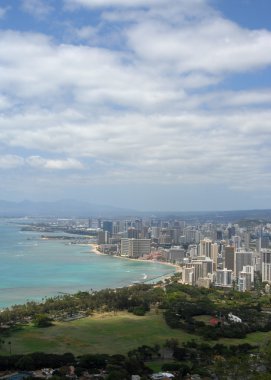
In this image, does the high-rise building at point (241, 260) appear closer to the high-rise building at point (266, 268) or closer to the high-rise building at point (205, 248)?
the high-rise building at point (266, 268)

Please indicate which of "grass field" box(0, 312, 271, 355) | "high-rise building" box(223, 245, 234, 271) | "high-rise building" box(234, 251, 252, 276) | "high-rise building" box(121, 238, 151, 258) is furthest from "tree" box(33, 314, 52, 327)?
"high-rise building" box(121, 238, 151, 258)

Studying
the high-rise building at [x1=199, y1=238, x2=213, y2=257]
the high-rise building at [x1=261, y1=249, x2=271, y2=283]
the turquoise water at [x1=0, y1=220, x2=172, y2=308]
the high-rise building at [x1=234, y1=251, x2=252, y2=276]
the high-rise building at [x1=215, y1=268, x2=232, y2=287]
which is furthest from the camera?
the high-rise building at [x1=199, y1=238, x2=213, y2=257]

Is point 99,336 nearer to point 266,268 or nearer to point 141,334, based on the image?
point 141,334

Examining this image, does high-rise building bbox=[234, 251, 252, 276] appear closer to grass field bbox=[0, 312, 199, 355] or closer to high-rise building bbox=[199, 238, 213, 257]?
high-rise building bbox=[199, 238, 213, 257]

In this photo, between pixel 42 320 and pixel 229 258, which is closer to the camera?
pixel 42 320

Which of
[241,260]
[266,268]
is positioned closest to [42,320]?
[266,268]

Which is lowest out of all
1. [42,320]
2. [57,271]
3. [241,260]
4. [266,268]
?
[57,271]
